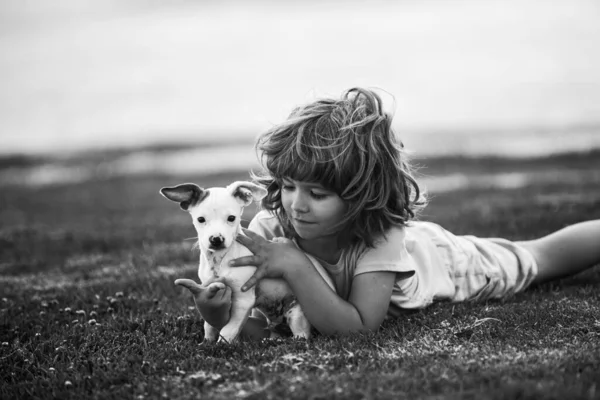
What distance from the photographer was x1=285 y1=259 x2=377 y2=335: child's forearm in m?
4.89

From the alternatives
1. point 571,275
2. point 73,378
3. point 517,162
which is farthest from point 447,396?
point 517,162

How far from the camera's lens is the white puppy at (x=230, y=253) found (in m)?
4.58

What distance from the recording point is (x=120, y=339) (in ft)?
17.6

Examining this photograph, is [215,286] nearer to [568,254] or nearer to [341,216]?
[341,216]

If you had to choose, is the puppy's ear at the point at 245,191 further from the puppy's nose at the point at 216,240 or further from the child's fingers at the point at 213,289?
the child's fingers at the point at 213,289

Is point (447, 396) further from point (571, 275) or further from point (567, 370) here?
point (571, 275)

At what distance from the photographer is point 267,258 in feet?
16.1

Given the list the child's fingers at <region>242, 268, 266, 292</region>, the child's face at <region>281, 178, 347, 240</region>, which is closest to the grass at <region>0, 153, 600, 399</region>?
the child's fingers at <region>242, 268, 266, 292</region>

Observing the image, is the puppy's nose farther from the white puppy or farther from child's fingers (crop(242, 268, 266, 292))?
child's fingers (crop(242, 268, 266, 292))

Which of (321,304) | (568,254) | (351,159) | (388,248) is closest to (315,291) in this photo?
(321,304)

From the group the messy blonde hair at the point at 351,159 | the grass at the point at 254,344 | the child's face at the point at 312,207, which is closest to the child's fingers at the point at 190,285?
the grass at the point at 254,344

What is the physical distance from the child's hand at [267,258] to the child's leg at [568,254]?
8.29ft

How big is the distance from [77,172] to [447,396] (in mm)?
17124

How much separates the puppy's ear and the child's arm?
28 cm
